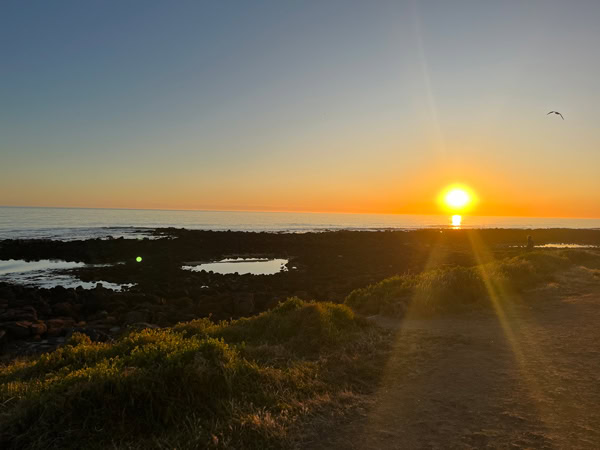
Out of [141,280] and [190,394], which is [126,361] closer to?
[190,394]

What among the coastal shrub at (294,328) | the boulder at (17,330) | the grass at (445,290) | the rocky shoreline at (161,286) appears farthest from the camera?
the rocky shoreline at (161,286)

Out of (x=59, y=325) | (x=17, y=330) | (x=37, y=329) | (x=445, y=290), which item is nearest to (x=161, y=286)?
(x=59, y=325)

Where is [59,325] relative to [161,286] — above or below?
below

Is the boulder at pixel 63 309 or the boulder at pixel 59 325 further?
the boulder at pixel 63 309

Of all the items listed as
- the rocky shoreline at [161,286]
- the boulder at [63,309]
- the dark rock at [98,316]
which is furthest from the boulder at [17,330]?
the boulder at [63,309]

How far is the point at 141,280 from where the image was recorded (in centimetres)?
2616

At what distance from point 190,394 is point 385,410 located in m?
2.68

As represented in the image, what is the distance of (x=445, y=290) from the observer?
44.5 ft

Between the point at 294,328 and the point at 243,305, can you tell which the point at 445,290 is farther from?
the point at 243,305

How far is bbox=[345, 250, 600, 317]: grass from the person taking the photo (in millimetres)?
12758

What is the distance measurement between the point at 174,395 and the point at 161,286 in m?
19.3

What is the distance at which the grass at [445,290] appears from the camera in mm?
12758

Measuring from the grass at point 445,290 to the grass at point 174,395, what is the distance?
5246 mm

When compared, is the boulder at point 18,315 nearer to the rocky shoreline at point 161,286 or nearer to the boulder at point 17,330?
the rocky shoreline at point 161,286
